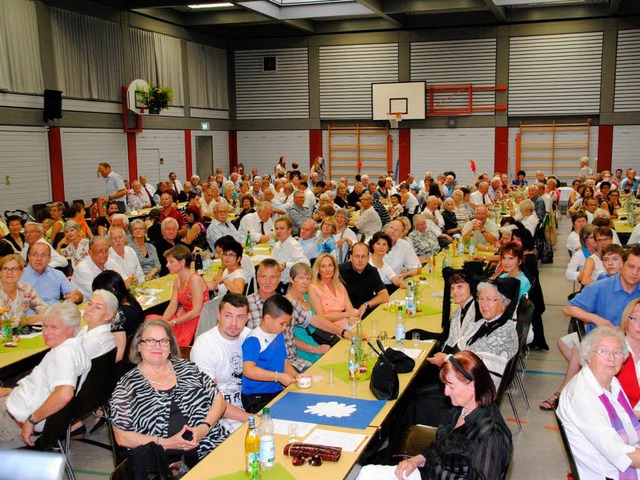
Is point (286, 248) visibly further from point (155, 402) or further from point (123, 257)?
point (155, 402)

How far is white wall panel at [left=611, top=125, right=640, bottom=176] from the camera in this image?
19984 mm

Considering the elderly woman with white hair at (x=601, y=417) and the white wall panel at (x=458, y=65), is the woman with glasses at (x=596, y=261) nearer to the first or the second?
the elderly woman with white hair at (x=601, y=417)

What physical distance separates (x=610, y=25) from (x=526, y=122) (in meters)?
3.64

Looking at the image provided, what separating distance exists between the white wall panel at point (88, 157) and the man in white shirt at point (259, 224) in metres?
7.42

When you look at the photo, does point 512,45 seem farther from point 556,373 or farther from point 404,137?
point 556,373

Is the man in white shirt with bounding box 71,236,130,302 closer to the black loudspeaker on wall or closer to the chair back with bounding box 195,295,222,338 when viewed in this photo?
the chair back with bounding box 195,295,222,338

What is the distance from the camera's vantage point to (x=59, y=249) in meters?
9.00

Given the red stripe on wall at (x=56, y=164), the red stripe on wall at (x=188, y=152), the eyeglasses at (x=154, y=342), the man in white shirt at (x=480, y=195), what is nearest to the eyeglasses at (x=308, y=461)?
the eyeglasses at (x=154, y=342)

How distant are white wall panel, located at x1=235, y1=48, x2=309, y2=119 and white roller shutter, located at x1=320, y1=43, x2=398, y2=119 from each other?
724 millimetres

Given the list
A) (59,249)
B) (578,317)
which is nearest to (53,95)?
(59,249)

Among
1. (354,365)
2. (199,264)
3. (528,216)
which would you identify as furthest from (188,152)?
(354,365)

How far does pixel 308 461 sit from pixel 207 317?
7.85 ft

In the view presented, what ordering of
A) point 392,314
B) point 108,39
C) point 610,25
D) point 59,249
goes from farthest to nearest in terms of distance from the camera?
point 610,25, point 108,39, point 59,249, point 392,314

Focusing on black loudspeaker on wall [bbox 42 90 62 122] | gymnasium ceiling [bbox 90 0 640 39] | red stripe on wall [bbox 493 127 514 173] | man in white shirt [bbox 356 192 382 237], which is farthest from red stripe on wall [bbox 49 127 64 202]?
red stripe on wall [bbox 493 127 514 173]
